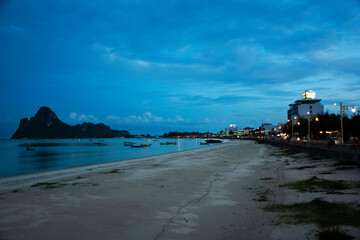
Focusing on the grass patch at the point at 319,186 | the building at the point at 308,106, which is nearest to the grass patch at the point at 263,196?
the grass patch at the point at 319,186

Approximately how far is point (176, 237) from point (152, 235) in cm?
76

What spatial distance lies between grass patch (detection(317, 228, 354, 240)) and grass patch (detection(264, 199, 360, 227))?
56cm

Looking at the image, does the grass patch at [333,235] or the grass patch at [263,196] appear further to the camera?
the grass patch at [263,196]

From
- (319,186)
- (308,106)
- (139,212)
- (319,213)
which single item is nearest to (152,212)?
(139,212)

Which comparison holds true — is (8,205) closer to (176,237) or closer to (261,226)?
(176,237)

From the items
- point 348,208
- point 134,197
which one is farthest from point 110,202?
point 348,208

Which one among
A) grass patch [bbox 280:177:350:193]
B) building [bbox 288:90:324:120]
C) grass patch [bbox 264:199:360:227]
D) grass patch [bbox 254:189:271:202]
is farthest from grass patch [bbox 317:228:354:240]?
building [bbox 288:90:324:120]

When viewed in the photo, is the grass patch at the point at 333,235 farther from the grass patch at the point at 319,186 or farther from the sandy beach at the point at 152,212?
the grass patch at the point at 319,186

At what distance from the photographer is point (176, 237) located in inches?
306

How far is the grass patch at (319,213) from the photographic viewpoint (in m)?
8.16

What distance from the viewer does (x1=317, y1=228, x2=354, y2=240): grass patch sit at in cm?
688

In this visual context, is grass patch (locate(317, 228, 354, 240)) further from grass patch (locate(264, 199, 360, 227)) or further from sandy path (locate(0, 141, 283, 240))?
sandy path (locate(0, 141, 283, 240))

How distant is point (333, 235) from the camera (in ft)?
23.3

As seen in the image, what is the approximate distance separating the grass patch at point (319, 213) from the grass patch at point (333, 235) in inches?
22.0
